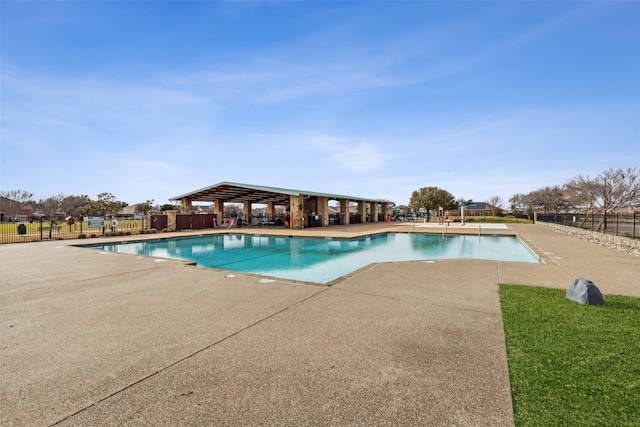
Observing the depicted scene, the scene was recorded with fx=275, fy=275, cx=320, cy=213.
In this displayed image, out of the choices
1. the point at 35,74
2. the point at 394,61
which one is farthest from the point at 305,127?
the point at 35,74

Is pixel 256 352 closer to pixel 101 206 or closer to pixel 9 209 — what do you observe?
pixel 101 206

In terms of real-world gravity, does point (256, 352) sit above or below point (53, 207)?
below

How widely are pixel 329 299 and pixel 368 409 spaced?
2.61 meters

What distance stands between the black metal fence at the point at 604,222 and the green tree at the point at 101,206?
174 ft

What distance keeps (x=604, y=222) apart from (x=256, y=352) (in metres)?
17.8

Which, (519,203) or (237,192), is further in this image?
(519,203)

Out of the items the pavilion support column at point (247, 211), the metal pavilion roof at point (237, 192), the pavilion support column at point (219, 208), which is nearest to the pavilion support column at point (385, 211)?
the metal pavilion roof at point (237, 192)

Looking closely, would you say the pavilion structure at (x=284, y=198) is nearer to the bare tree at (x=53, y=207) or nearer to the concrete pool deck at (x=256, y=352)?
the concrete pool deck at (x=256, y=352)

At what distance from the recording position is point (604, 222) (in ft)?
43.4

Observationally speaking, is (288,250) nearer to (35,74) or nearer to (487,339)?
(487,339)

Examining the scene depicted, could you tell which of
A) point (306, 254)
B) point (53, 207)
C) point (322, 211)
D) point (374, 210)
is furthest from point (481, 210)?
point (53, 207)

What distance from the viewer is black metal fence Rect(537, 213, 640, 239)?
1188 centimetres

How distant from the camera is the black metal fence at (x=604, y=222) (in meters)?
11.9

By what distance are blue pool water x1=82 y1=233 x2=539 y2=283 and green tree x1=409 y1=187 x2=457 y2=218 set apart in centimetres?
2684
